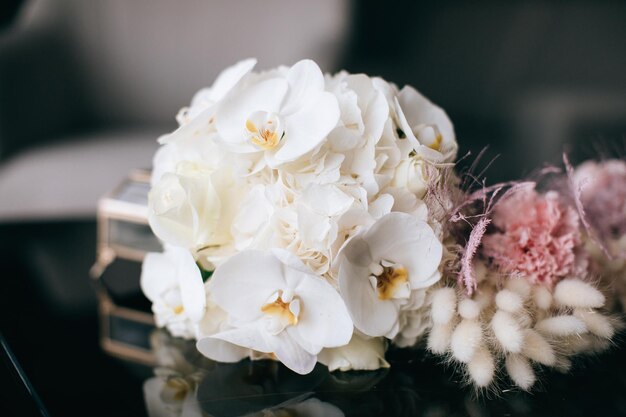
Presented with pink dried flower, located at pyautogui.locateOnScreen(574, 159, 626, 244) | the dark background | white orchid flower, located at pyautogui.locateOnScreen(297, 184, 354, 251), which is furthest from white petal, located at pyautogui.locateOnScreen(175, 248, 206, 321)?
the dark background

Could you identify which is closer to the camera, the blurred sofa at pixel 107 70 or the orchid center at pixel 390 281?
the orchid center at pixel 390 281

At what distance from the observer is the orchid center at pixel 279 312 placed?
1.89 ft

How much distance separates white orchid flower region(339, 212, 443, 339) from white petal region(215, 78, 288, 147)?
0.16 meters

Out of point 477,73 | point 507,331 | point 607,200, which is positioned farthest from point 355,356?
point 477,73

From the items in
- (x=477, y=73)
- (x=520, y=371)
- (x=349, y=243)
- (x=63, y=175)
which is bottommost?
(x=63, y=175)

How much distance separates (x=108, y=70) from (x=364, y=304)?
1210 mm

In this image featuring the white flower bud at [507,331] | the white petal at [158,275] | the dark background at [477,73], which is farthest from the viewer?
the dark background at [477,73]

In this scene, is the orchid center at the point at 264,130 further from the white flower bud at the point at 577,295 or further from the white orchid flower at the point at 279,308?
the white flower bud at the point at 577,295

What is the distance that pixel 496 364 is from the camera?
1.92 feet

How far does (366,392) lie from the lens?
0.61 meters

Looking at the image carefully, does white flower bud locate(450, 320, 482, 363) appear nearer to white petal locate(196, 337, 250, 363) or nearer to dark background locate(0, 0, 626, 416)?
white petal locate(196, 337, 250, 363)

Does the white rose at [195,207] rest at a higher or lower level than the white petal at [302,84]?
lower

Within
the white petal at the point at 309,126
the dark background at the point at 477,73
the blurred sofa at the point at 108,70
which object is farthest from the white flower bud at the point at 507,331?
the blurred sofa at the point at 108,70

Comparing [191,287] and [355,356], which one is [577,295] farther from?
[191,287]
